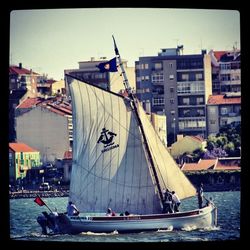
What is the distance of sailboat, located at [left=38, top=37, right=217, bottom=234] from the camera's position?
473 inches

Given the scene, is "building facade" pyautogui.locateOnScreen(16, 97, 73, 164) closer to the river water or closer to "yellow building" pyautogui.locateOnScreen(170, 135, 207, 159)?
the river water

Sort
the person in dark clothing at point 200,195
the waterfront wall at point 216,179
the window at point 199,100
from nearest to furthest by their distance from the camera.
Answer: the waterfront wall at point 216,179, the window at point 199,100, the person in dark clothing at point 200,195

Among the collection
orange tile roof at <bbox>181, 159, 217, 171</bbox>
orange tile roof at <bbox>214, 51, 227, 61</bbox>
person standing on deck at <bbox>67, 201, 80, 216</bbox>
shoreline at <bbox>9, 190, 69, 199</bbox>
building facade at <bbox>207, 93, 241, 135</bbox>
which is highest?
orange tile roof at <bbox>214, 51, 227, 61</bbox>

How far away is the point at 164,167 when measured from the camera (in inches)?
490

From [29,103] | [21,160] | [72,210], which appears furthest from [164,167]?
[21,160]

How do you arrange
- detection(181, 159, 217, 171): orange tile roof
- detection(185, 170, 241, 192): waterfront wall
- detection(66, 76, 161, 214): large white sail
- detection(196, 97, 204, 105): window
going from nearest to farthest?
detection(185, 170, 241, 192): waterfront wall → detection(181, 159, 217, 171): orange tile roof → detection(196, 97, 204, 105): window → detection(66, 76, 161, 214): large white sail

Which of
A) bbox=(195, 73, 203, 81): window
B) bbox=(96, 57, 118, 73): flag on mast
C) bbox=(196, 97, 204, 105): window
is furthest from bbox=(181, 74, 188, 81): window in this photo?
bbox=(96, 57, 118, 73): flag on mast

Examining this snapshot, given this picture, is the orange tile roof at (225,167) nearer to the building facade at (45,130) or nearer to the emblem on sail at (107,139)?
the building facade at (45,130)

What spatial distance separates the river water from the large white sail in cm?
64

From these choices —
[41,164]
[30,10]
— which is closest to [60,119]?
[41,164]

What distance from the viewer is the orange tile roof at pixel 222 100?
34.8 ft

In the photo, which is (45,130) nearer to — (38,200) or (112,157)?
(38,200)

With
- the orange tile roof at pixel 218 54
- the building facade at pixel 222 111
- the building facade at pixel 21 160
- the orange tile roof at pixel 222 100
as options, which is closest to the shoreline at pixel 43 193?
the building facade at pixel 21 160

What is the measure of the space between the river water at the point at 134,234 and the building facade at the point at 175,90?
68cm
